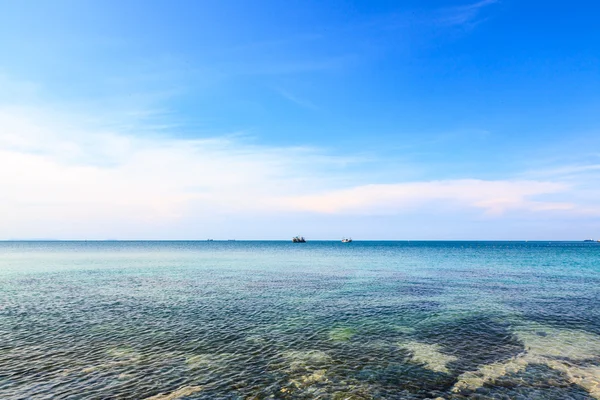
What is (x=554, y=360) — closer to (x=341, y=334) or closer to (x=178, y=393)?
(x=341, y=334)

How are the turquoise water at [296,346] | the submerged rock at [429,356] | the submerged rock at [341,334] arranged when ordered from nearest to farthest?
the turquoise water at [296,346] < the submerged rock at [429,356] < the submerged rock at [341,334]

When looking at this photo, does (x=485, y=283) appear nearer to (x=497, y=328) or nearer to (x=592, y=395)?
(x=497, y=328)

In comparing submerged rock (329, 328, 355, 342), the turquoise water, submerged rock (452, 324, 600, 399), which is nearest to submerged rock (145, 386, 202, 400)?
the turquoise water

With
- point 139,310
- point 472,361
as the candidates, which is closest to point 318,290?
point 139,310

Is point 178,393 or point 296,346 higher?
point 296,346

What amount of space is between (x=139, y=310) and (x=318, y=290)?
2132cm

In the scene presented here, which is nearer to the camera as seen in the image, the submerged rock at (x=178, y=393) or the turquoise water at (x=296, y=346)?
the submerged rock at (x=178, y=393)

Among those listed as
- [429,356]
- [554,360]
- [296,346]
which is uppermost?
[296,346]

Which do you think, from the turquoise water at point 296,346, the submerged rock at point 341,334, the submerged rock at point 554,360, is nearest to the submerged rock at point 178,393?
the turquoise water at point 296,346

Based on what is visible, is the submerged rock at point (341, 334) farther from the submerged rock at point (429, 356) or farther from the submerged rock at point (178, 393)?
the submerged rock at point (178, 393)

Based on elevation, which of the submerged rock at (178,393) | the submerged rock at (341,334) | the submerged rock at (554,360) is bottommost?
the submerged rock at (554,360)

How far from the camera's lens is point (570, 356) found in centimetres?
1973

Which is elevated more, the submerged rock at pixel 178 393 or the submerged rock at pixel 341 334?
the submerged rock at pixel 341 334

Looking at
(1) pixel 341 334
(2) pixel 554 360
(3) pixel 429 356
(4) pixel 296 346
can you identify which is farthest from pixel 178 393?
(2) pixel 554 360
